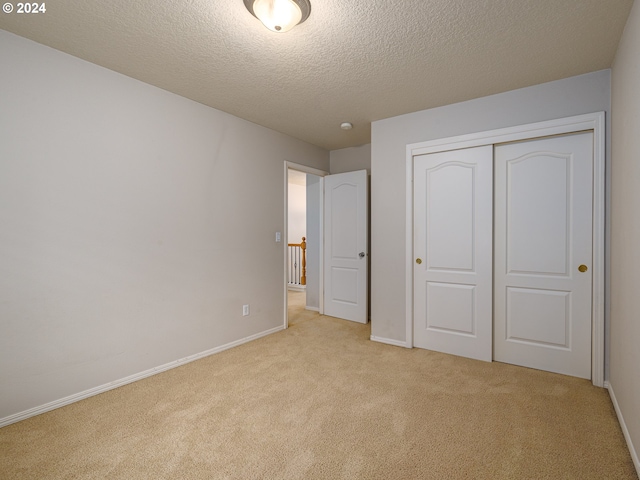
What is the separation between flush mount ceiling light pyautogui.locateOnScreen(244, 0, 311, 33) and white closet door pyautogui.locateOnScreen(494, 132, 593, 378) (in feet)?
6.92

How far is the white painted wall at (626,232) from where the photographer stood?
1.66 metres

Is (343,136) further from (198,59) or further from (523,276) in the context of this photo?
(523,276)

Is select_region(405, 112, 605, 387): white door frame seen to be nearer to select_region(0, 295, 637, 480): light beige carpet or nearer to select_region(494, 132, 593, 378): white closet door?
select_region(494, 132, 593, 378): white closet door

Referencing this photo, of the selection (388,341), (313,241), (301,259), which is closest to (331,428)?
(388,341)

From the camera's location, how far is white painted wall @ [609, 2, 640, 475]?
1.66 meters

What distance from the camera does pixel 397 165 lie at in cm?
338

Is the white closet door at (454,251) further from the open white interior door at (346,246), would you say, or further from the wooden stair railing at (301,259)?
the wooden stair railing at (301,259)

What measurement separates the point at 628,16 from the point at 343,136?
8.84 feet

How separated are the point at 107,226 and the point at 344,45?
7.02ft

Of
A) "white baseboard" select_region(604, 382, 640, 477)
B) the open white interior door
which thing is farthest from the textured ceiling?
"white baseboard" select_region(604, 382, 640, 477)

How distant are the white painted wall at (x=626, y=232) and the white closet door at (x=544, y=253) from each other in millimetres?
254

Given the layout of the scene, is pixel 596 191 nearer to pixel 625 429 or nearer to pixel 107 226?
pixel 625 429

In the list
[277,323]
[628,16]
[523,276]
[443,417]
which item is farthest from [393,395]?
[628,16]

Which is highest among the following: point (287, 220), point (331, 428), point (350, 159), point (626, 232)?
point (350, 159)
